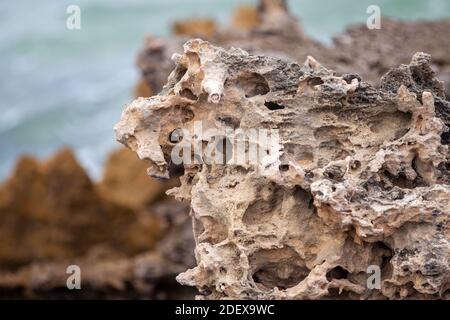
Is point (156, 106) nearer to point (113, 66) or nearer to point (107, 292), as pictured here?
point (107, 292)

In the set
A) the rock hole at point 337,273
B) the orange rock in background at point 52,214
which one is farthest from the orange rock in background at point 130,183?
the rock hole at point 337,273

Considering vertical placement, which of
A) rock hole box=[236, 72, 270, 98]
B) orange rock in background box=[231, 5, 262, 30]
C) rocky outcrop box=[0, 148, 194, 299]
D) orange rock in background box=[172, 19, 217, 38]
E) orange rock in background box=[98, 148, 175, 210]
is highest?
orange rock in background box=[231, 5, 262, 30]

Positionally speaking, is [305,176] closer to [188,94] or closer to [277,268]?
[277,268]

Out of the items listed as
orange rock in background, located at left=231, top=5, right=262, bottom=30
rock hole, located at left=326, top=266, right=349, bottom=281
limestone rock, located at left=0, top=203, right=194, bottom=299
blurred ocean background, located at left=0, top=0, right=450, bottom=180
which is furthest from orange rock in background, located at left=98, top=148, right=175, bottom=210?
blurred ocean background, located at left=0, top=0, right=450, bottom=180

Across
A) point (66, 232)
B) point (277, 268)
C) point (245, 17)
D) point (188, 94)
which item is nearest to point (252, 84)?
point (188, 94)

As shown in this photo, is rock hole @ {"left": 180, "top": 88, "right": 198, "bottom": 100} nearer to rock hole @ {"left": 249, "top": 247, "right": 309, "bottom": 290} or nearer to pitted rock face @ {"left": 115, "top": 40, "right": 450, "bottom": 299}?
pitted rock face @ {"left": 115, "top": 40, "right": 450, "bottom": 299}

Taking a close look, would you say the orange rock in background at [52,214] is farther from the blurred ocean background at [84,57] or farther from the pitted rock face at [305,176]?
the blurred ocean background at [84,57]

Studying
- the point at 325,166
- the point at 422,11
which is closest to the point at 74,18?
the point at 325,166
